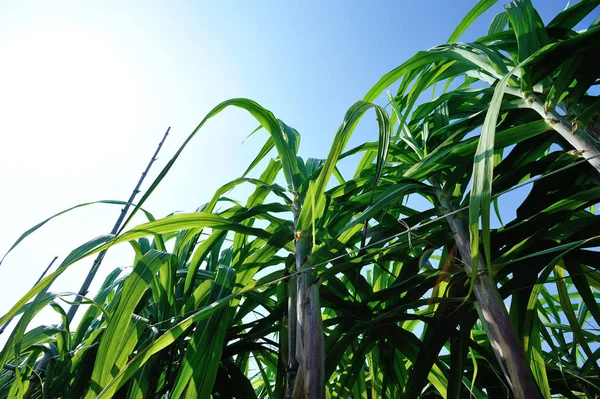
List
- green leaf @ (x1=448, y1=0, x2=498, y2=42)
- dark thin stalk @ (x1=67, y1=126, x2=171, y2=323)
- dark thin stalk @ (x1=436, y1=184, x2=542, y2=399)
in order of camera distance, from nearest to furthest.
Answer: dark thin stalk @ (x1=436, y1=184, x2=542, y2=399) → green leaf @ (x1=448, y1=0, x2=498, y2=42) → dark thin stalk @ (x1=67, y1=126, x2=171, y2=323)

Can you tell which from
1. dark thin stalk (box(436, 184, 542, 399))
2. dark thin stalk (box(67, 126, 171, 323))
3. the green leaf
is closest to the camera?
dark thin stalk (box(436, 184, 542, 399))

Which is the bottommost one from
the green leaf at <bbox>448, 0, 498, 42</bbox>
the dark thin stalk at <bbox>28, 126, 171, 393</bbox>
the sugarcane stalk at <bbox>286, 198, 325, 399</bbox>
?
the sugarcane stalk at <bbox>286, 198, 325, 399</bbox>

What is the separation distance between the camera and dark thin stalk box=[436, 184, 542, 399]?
0.52 m

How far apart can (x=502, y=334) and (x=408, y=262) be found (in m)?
0.24

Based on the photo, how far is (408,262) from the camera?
78 centimetres

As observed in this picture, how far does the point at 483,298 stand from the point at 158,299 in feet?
2.22

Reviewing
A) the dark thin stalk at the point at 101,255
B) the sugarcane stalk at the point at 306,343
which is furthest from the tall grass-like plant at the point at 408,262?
the dark thin stalk at the point at 101,255

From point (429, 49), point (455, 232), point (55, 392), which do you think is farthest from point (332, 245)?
point (55, 392)

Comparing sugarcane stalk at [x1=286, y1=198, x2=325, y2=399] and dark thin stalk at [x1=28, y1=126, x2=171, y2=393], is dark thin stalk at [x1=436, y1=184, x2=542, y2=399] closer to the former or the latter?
sugarcane stalk at [x1=286, y1=198, x2=325, y2=399]

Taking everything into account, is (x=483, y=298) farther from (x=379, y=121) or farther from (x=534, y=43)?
(x=534, y=43)

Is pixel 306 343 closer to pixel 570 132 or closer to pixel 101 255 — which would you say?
pixel 570 132

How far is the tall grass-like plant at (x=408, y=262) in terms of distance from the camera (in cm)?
59

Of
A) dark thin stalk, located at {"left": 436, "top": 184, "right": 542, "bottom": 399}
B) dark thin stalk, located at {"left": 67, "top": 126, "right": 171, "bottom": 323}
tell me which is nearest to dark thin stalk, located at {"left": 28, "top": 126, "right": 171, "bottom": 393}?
dark thin stalk, located at {"left": 67, "top": 126, "right": 171, "bottom": 323}

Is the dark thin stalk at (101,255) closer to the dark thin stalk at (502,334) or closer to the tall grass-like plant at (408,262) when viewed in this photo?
Result: the tall grass-like plant at (408,262)
